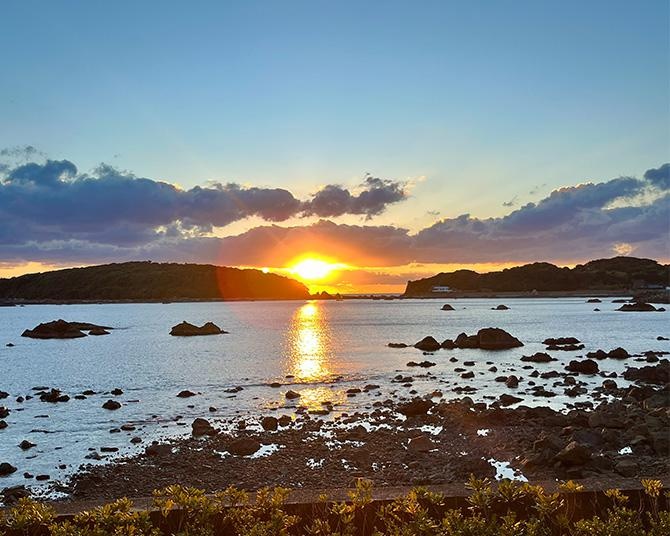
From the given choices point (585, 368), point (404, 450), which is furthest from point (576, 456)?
point (585, 368)

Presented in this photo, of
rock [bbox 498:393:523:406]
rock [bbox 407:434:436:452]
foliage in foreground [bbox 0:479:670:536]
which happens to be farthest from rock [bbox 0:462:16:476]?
rock [bbox 498:393:523:406]

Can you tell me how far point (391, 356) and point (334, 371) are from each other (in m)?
11.7

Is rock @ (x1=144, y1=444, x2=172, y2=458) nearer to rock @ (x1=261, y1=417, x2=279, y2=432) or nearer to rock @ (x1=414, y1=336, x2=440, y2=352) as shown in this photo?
rock @ (x1=261, y1=417, x2=279, y2=432)

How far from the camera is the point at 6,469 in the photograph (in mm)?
19922

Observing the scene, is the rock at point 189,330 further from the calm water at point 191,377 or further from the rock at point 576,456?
the rock at point 576,456

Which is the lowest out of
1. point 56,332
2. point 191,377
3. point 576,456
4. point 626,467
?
point 191,377

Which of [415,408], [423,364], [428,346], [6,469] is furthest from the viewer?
[428,346]

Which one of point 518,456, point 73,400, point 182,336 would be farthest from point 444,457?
point 182,336

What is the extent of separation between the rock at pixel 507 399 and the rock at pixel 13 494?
76.5ft

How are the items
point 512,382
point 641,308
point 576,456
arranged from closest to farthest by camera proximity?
1. point 576,456
2. point 512,382
3. point 641,308

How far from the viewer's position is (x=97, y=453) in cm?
2222

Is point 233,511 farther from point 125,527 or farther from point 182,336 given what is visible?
point 182,336

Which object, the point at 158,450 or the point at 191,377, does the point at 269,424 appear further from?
the point at 191,377

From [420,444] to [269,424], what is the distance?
25.4 feet
